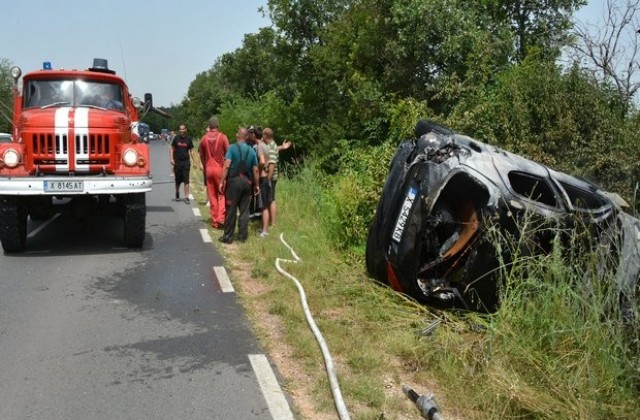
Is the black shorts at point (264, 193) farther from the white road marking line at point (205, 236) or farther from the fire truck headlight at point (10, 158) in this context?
the fire truck headlight at point (10, 158)

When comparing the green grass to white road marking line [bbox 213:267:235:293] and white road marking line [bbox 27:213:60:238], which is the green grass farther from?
white road marking line [bbox 27:213:60:238]

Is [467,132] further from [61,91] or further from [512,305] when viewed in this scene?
[61,91]

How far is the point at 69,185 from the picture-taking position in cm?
806

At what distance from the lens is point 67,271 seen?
24.7 feet

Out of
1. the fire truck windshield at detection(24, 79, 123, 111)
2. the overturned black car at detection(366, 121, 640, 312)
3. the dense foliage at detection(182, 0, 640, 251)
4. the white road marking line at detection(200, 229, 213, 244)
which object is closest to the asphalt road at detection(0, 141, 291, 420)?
the white road marking line at detection(200, 229, 213, 244)

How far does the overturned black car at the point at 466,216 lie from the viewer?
5023mm

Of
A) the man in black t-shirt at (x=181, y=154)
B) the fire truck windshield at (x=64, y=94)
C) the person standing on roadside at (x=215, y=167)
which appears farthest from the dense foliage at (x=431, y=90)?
the fire truck windshield at (x=64, y=94)

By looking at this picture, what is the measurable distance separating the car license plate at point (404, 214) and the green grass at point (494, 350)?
61cm

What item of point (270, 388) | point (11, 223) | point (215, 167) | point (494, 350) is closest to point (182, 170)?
point (215, 167)

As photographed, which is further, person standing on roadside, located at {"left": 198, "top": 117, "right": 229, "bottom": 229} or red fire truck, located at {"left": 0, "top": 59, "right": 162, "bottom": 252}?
person standing on roadside, located at {"left": 198, "top": 117, "right": 229, "bottom": 229}

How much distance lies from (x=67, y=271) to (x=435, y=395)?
524 centimetres

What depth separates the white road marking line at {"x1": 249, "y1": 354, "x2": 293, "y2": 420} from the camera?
3857 mm

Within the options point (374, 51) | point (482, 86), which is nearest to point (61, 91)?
point (374, 51)

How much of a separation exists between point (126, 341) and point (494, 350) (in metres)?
2.97
